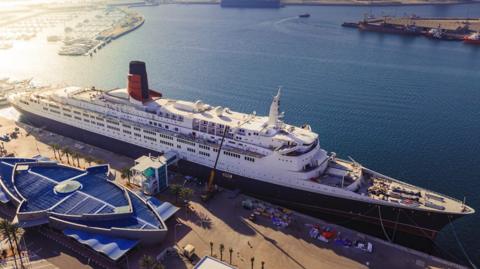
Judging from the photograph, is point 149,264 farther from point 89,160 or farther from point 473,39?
point 473,39

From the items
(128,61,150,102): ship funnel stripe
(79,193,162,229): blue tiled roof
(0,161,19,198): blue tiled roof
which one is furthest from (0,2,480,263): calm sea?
(0,161,19,198): blue tiled roof

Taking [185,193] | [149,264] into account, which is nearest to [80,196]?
[185,193]

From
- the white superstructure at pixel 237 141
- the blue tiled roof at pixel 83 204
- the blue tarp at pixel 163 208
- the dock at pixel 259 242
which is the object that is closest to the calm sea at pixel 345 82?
the dock at pixel 259 242

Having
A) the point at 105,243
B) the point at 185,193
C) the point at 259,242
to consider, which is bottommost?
the point at 259,242

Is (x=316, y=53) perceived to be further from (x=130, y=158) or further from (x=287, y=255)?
(x=287, y=255)

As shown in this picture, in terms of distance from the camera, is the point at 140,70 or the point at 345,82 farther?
the point at 345,82

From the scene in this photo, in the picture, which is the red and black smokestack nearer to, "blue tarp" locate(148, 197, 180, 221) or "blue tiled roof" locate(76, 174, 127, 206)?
"blue tiled roof" locate(76, 174, 127, 206)

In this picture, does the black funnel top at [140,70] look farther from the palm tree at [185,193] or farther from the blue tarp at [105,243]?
the blue tarp at [105,243]
